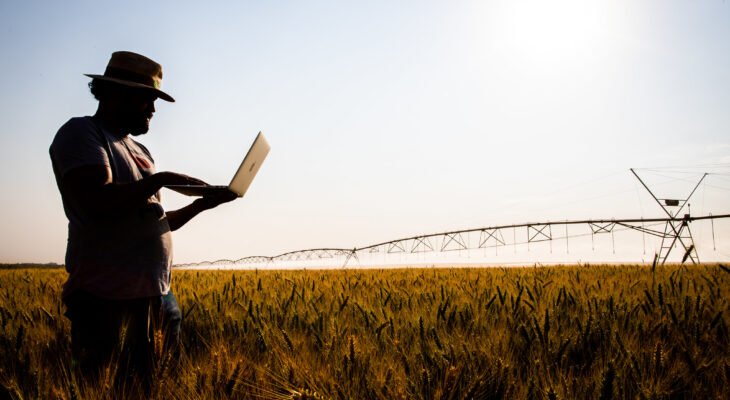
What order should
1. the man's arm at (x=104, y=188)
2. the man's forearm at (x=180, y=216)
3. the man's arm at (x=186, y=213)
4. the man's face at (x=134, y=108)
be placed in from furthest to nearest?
1. the man's forearm at (x=180, y=216)
2. the man's arm at (x=186, y=213)
3. the man's face at (x=134, y=108)
4. the man's arm at (x=104, y=188)

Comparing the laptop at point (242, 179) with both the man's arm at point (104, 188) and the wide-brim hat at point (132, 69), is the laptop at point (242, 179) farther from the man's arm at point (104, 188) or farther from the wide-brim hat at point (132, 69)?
the wide-brim hat at point (132, 69)

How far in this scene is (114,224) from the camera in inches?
93.7

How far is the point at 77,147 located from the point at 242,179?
844 mm

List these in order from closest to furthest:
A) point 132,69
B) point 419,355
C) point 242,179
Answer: point 419,355
point 242,179
point 132,69

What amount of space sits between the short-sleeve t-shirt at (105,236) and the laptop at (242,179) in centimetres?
38

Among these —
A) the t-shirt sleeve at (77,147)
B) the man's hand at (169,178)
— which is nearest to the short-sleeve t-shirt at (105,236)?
the t-shirt sleeve at (77,147)

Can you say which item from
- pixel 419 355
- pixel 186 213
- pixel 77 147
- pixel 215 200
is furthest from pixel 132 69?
pixel 419 355

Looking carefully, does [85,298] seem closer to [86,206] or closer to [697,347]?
[86,206]

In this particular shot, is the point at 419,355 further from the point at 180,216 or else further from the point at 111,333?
the point at 180,216

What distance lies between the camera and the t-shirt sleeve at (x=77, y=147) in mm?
2182

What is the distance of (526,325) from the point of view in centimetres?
260

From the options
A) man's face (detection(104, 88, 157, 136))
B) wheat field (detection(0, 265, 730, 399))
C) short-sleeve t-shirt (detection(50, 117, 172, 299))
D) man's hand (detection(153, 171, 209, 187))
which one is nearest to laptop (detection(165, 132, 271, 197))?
man's hand (detection(153, 171, 209, 187))

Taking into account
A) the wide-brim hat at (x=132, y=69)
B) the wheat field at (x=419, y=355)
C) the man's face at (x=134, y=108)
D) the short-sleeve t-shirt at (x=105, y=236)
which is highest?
the wide-brim hat at (x=132, y=69)

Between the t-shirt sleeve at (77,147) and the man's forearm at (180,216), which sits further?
the man's forearm at (180,216)
